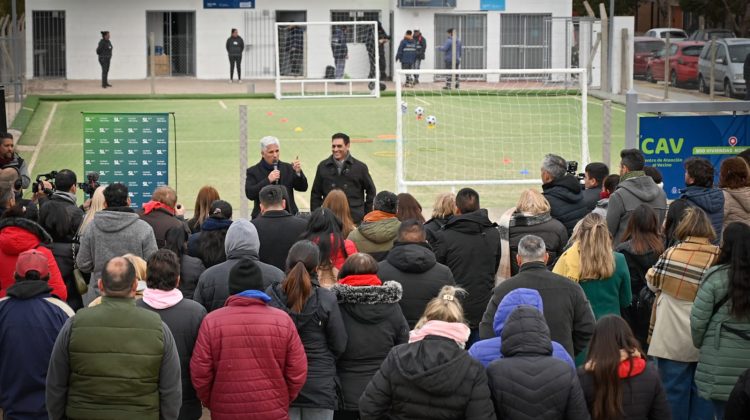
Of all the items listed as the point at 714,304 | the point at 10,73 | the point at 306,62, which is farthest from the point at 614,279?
the point at 306,62

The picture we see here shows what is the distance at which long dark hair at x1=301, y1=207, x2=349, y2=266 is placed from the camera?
322 inches

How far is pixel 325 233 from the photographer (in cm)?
828

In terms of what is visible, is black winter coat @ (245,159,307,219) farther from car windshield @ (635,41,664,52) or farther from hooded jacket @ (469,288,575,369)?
car windshield @ (635,41,664,52)

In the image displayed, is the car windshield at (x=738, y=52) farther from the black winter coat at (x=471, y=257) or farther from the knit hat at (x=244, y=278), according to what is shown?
the knit hat at (x=244, y=278)

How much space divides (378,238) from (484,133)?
57.7ft

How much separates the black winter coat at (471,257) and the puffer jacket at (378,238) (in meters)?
0.37

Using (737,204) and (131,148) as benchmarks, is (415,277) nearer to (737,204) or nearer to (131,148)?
(737,204)

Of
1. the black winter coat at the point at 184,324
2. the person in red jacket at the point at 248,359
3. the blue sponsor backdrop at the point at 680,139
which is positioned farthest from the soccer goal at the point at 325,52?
the person in red jacket at the point at 248,359

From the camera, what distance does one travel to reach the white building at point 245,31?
44656 millimetres

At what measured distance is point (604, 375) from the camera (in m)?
5.82

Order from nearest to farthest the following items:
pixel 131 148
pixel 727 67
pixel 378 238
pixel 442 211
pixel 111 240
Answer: pixel 111 240 → pixel 378 238 → pixel 442 211 → pixel 131 148 → pixel 727 67

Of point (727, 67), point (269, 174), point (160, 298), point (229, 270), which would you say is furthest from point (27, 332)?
point (727, 67)

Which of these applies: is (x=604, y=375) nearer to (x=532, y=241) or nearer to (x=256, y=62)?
(x=532, y=241)

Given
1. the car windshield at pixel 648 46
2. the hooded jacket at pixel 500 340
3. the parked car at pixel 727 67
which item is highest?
the car windshield at pixel 648 46
